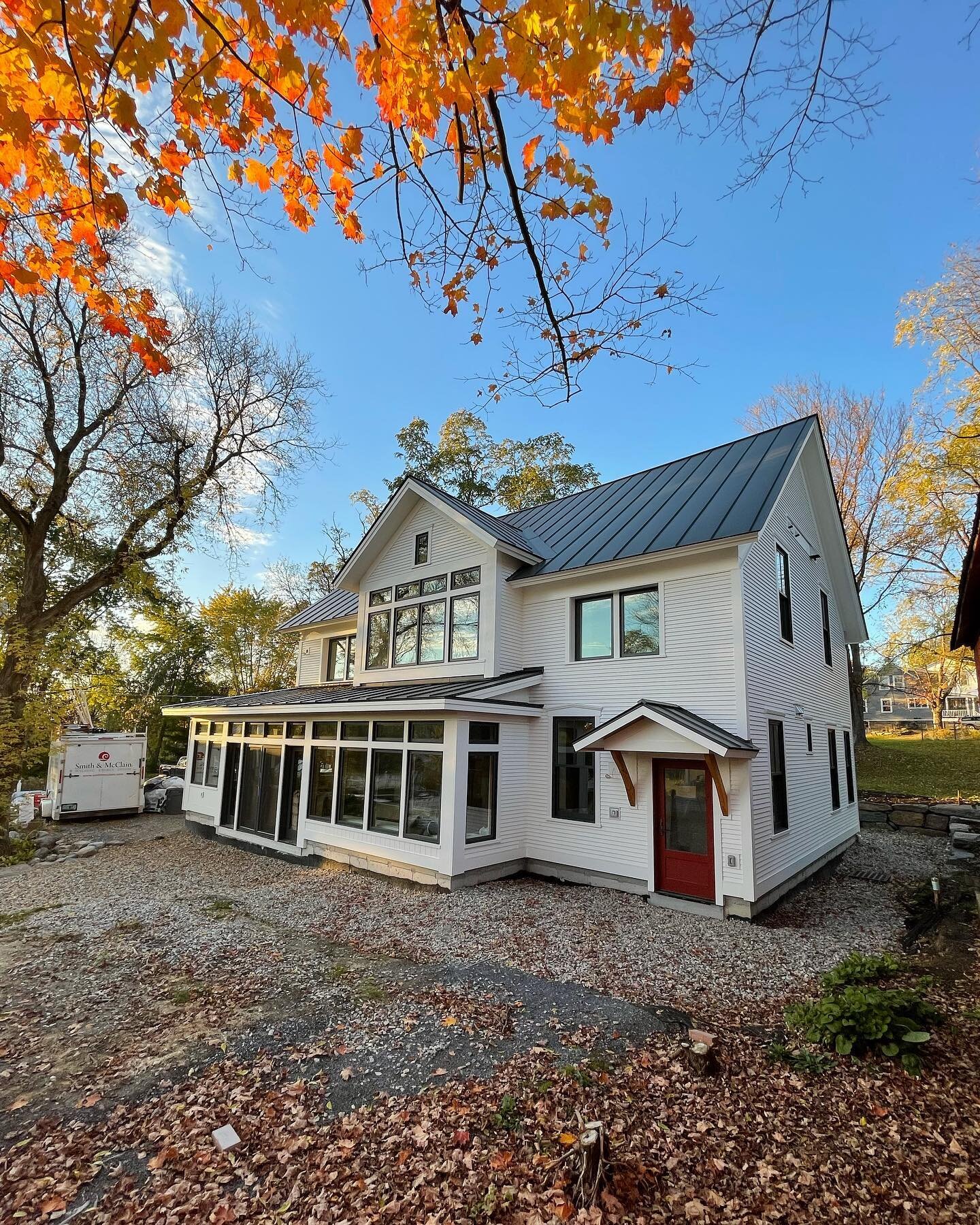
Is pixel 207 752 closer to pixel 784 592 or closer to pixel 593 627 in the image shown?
pixel 593 627

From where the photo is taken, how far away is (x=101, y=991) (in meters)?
5.42

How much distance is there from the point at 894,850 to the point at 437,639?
36.9 ft

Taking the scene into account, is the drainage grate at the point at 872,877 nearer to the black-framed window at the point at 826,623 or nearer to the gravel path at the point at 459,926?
the gravel path at the point at 459,926

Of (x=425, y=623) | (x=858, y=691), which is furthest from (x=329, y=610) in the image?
(x=858, y=691)

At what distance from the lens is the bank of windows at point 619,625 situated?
9.49 metres

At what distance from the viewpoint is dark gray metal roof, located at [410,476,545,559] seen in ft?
36.3

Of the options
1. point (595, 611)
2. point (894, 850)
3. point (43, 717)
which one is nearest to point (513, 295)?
point (595, 611)

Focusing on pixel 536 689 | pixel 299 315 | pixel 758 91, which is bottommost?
pixel 536 689

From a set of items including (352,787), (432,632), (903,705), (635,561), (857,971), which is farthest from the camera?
(903,705)

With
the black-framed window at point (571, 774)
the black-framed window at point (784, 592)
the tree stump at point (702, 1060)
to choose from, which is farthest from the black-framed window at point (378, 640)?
the tree stump at point (702, 1060)

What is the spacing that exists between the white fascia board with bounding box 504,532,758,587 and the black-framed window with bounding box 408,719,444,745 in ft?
10.6

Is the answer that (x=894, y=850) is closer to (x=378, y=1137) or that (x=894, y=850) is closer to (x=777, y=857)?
(x=777, y=857)

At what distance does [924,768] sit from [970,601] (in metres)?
17.0

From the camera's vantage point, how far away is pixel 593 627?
1034 centimetres
